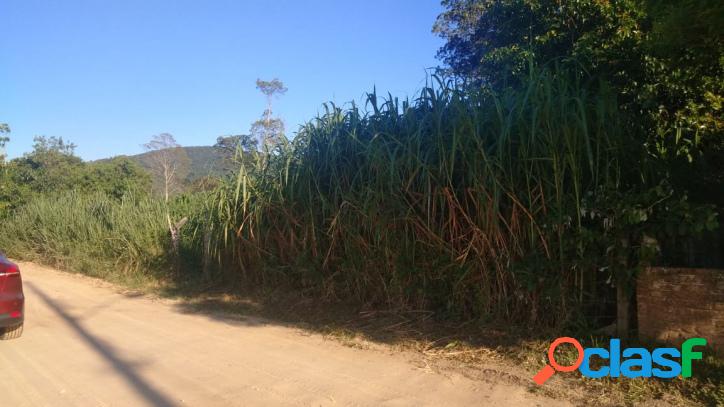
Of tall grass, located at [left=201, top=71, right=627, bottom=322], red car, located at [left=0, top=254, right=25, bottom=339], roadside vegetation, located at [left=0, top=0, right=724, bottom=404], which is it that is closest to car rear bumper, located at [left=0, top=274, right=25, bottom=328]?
red car, located at [left=0, top=254, right=25, bottom=339]

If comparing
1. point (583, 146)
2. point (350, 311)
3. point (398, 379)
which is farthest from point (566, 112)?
point (350, 311)

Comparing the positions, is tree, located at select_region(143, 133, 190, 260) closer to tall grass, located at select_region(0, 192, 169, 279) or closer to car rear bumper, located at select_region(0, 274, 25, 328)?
tall grass, located at select_region(0, 192, 169, 279)

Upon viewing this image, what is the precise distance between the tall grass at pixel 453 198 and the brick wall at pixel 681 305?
0.60 m

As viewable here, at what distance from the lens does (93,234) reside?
14719 mm

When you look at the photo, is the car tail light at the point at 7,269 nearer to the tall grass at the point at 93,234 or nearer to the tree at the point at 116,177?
the tall grass at the point at 93,234

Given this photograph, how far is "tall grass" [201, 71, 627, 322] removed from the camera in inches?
205

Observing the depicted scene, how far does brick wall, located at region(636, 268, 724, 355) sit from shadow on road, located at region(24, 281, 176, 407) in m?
4.41

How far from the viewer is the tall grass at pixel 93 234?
42.2 feet

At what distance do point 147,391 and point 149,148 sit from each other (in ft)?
137

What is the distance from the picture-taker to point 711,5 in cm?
443

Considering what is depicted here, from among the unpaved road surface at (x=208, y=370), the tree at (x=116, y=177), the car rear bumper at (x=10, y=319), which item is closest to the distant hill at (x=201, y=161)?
the tree at (x=116, y=177)

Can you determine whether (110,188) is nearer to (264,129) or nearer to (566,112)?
(264,129)

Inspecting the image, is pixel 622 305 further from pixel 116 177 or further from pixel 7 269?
pixel 116 177

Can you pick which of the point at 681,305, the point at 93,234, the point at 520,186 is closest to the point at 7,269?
the point at 520,186
